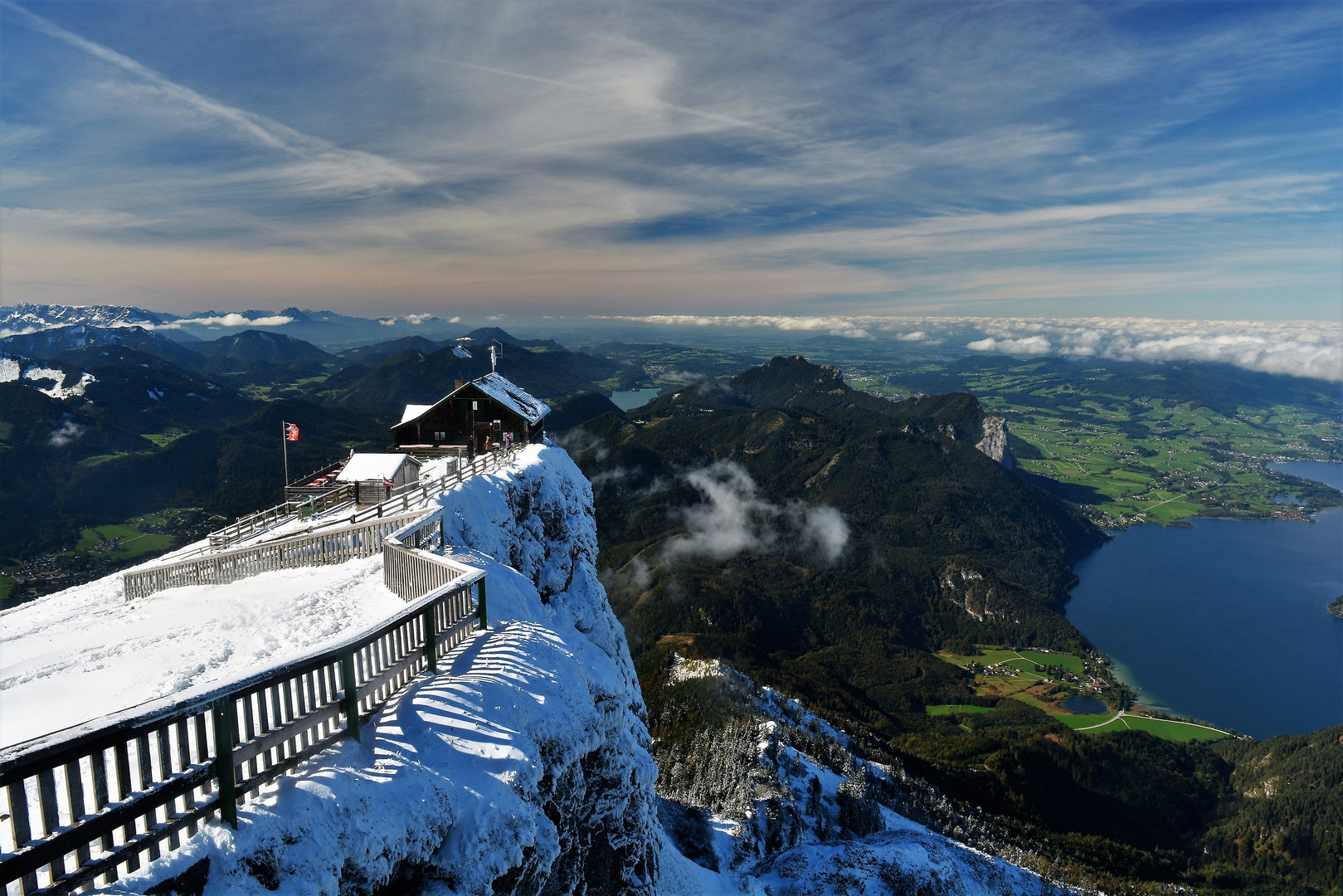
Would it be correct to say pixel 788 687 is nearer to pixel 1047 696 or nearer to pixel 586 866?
pixel 1047 696

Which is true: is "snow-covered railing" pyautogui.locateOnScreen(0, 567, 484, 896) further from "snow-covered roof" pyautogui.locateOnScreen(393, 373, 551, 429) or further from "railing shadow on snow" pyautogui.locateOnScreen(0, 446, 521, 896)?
"snow-covered roof" pyautogui.locateOnScreen(393, 373, 551, 429)

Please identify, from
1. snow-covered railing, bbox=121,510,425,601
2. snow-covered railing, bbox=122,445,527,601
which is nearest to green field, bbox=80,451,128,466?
snow-covered railing, bbox=121,510,425,601

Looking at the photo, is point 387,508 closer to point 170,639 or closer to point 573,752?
point 170,639

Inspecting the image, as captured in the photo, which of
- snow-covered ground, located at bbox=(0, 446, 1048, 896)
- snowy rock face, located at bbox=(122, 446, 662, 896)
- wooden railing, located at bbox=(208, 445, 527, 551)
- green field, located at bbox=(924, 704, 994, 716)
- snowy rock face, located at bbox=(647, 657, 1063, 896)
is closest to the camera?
snowy rock face, located at bbox=(122, 446, 662, 896)

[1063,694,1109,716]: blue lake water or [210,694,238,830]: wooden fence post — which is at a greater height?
[210,694,238,830]: wooden fence post

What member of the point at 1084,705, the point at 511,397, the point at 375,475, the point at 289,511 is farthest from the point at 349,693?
the point at 1084,705

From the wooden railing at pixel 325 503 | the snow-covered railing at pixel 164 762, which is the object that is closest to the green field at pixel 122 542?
the wooden railing at pixel 325 503
